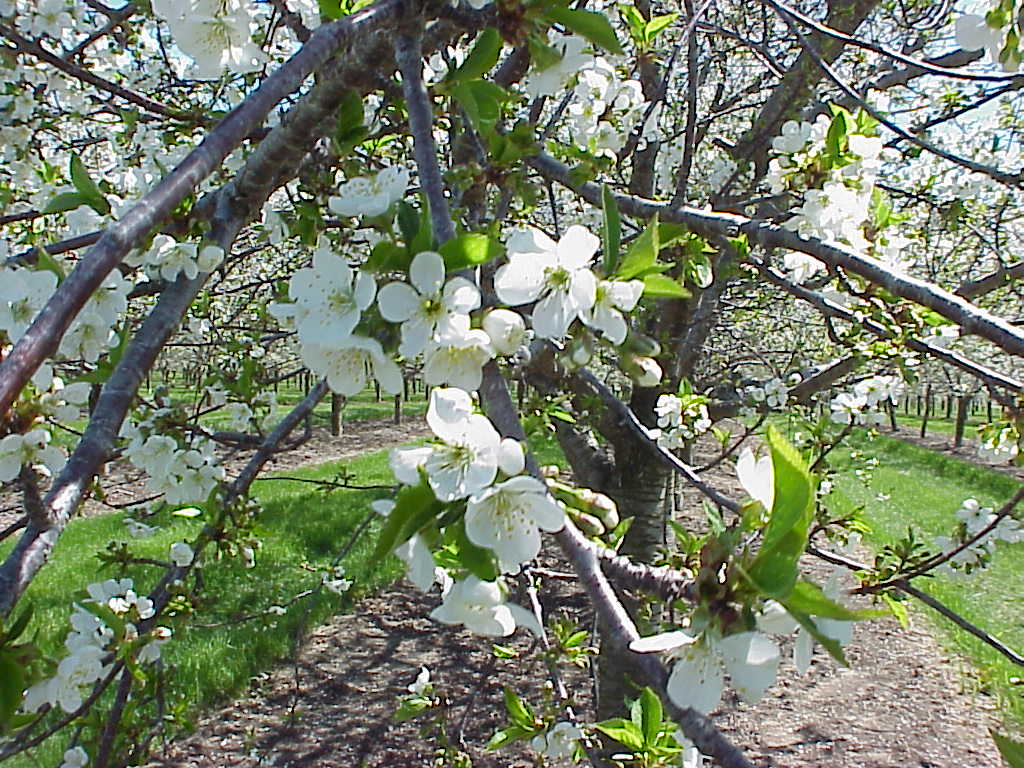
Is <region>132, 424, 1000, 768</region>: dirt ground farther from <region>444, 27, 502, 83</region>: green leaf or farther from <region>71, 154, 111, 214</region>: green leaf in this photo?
<region>444, 27, 502, 83</region>: green leaf

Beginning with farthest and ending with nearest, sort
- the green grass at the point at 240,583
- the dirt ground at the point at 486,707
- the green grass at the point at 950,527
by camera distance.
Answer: the green grass at the point at 950,527, the green grass at the point at 240,583, the dirt ground at the point at 486,707

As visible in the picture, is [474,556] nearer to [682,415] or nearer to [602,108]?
[602,108]

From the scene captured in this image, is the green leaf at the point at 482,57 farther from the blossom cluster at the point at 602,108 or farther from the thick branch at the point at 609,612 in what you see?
the blossom cluster at the point at 602,108

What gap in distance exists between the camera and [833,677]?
5.19 metres

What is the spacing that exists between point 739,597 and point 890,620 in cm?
617

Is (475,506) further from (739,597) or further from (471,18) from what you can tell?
(471,18)

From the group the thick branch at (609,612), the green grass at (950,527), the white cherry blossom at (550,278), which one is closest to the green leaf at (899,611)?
the green grass at (950,527)

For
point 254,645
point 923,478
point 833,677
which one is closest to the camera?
point 254,645

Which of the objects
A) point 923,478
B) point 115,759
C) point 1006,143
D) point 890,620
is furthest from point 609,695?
point 923,478

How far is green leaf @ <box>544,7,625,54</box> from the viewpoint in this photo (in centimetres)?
94

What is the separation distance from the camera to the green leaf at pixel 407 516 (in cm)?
64

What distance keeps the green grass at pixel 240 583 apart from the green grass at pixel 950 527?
3.61m

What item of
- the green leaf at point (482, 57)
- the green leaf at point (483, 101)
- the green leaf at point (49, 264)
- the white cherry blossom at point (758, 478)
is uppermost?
the green leaf at point (482, 57)

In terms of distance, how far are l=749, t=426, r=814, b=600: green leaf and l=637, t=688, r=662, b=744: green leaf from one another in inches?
26.3
